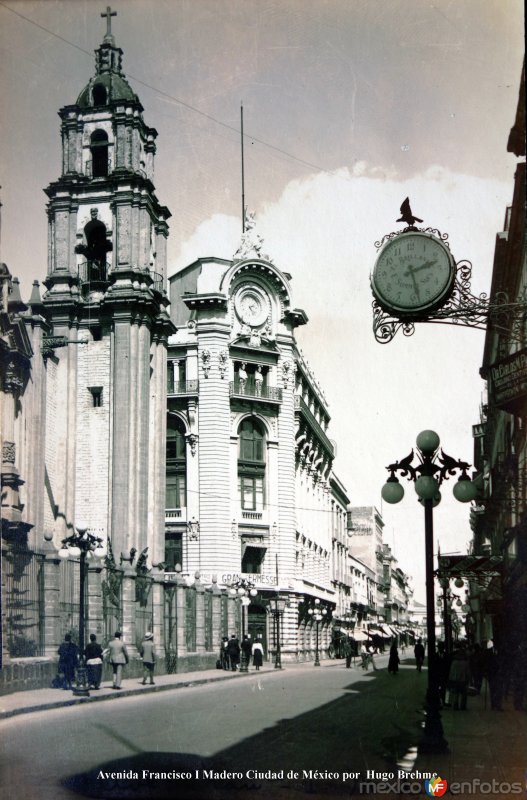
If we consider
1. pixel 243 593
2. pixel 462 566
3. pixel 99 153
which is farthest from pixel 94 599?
pixel 99 153

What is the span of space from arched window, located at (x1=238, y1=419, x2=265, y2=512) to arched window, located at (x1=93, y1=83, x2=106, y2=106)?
23.0m

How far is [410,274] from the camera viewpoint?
50.1ft

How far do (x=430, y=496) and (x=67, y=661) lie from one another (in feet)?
54.4

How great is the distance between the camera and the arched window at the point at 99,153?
54.1m

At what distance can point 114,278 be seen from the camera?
52.1 metres

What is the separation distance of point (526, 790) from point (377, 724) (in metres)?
10.3

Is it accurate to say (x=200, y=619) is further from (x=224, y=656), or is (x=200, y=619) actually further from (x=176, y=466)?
(x=176, y=466)

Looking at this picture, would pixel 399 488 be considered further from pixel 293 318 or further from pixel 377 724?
pixel 293 318

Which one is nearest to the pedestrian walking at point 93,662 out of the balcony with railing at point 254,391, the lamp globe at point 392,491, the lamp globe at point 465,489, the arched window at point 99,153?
the lamp globe at point 392,491

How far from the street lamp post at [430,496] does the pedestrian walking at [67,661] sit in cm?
1519

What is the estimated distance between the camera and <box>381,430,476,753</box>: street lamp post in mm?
15992

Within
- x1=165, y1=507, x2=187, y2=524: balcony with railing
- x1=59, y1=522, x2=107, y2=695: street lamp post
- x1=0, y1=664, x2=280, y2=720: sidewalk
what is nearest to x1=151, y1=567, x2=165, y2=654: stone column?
Result: x1=0, y1=664, x2=280, y2=720: sidewalk

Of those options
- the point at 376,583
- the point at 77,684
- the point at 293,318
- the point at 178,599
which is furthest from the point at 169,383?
the point at 376,583

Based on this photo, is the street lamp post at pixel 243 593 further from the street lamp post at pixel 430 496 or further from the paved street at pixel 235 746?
the street lamp post at pixel 430 496
